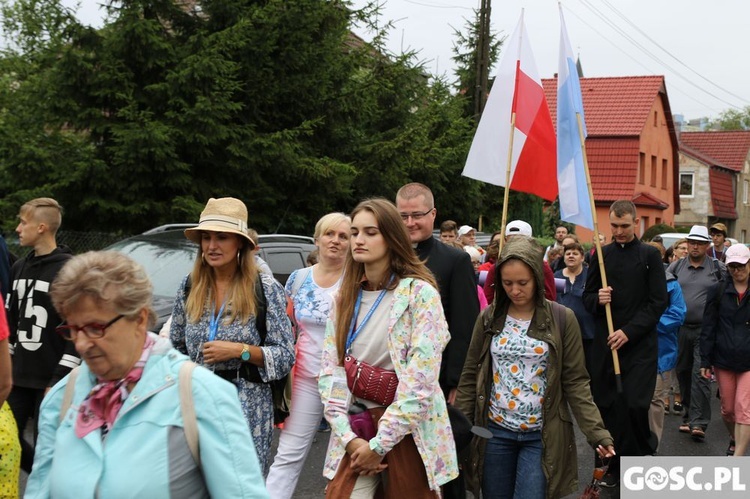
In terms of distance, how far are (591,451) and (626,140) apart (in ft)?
116

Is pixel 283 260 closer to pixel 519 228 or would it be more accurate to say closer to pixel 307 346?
pixel 519 228

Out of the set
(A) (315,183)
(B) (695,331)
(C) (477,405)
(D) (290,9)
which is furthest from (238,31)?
(C) (477,405)

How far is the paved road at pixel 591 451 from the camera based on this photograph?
6.79 metres

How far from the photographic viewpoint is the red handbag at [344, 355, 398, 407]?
384cm

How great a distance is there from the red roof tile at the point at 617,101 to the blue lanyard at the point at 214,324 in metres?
38.1

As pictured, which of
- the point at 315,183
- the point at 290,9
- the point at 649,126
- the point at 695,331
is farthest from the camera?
the point at 649,126

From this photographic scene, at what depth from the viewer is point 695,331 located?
9.83 meters

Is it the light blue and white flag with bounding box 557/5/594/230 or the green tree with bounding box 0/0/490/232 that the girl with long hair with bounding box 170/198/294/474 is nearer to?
the light blue and white flag with bounding box 557/5/594/230

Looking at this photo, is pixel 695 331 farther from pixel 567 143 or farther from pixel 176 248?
pixel 176 248

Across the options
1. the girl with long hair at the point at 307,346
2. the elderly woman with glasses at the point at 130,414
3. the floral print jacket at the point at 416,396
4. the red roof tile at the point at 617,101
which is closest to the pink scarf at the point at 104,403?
the elderly woman with glasses at the point at 130,414

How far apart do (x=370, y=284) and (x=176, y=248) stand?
17.2ft

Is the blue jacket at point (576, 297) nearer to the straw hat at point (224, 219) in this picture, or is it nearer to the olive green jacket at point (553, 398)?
the olive green jacket at point (553, 398)

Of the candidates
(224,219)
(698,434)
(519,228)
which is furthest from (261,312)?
(698,434)

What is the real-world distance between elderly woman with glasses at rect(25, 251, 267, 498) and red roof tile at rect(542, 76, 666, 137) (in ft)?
131
